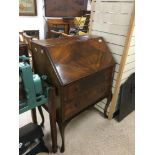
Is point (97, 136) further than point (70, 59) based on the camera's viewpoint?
Yes

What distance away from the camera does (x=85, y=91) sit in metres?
1.52

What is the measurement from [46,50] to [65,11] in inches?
148

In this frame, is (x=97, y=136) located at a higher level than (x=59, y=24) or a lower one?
lower

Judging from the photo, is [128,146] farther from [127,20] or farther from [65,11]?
[65,11]

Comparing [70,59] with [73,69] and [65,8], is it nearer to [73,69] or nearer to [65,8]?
[73,69]

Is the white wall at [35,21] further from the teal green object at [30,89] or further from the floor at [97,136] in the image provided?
the teal green object at [30,89]

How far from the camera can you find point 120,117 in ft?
6.82

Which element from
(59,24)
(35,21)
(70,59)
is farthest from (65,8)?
(70,59)

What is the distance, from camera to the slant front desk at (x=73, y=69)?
1292mm

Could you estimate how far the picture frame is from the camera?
3.87 metres

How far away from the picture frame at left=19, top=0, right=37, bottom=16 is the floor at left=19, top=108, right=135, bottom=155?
2895 mm

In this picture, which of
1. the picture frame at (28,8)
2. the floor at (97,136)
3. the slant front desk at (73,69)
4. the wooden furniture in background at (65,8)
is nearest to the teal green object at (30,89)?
the slant front desk at (73,69)

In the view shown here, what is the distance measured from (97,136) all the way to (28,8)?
11.8ft
